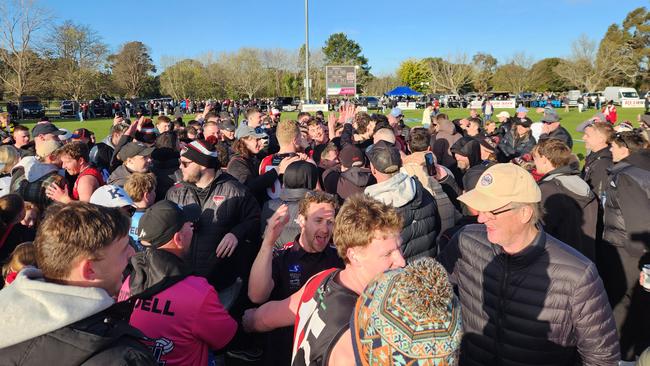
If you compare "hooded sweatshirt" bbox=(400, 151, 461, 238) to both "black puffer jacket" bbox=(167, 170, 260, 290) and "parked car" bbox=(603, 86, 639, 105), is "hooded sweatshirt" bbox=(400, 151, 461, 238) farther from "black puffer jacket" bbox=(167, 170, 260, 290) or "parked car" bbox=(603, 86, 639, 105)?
"parked car" bbox=(603, 86, 639, 105)

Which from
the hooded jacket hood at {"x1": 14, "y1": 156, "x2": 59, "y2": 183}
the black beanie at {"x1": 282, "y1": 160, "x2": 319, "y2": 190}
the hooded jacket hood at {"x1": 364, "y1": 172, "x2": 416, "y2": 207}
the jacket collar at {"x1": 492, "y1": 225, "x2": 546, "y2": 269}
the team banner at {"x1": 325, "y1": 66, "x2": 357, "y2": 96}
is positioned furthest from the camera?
the team banner at {"x1": 325, "y1": 66, "x2": 357, "y2": 96}

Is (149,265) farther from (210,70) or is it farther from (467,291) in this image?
(210,70)

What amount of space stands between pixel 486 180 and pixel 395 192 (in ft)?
3.44

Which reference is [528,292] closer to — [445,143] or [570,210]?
[570,210]

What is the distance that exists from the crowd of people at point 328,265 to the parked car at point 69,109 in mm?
43182

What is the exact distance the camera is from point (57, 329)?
1489mm

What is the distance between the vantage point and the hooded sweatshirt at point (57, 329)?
4.84ft

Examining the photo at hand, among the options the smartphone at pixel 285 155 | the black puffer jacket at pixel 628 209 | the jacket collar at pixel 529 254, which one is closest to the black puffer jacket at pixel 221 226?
the smartphone at pixel 285 155

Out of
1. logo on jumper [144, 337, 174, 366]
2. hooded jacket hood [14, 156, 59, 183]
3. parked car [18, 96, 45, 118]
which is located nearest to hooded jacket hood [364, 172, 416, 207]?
logo on jumper [144, 337, 174, 366]

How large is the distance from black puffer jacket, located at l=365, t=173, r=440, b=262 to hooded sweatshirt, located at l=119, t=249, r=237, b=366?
1598mm

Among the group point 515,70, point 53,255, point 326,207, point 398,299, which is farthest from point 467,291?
point 515,70

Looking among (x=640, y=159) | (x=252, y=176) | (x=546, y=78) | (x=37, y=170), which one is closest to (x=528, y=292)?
(x=252, y=176)

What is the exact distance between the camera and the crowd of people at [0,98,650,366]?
1486mm

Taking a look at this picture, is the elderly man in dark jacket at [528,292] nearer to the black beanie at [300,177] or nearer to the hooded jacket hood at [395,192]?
the hooded jacket hood at [395,192]
